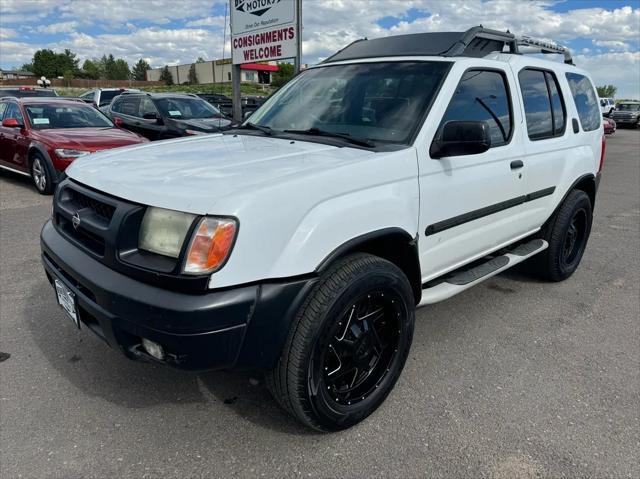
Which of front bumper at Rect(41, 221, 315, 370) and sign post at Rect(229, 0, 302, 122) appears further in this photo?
sign post at Rect(229, 0, 302, 122)

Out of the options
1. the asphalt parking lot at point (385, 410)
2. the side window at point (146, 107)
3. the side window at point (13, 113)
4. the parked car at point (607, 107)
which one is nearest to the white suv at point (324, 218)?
the asphalt parking lot at point (385, 410)

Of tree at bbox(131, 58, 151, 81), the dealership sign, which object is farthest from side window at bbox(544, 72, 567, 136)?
tree at bbox(131, 58, 151, 81)

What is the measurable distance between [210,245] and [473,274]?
201 cm

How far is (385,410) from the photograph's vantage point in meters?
2.73

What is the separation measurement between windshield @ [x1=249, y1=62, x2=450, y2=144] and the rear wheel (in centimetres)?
556

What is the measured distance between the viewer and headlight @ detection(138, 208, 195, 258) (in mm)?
2029

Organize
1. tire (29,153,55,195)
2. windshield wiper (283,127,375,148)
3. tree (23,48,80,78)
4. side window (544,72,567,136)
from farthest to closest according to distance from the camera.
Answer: tree (23,48,80,78) < tire (29,153,55,195) < side window (544,72,567,136) < windshield wiper (283,127,375,148)

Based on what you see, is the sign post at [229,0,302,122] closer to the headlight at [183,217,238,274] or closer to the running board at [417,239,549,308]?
the running board at [417,239,549,308]

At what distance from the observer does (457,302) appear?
163 inches

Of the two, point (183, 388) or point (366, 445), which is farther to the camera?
Answer: point (183, 388)

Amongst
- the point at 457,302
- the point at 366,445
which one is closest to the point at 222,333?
the point at 366,445

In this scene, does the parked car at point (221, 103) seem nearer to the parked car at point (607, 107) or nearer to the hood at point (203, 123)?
the hood at point (203, 123)

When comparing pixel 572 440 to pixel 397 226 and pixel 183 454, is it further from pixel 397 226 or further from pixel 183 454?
pixel 183 454

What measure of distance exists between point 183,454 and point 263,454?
369 mm
